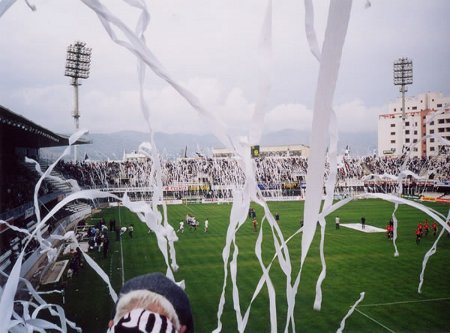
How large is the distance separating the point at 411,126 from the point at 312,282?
71710mm

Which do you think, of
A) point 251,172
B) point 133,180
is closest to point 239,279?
point 251,172

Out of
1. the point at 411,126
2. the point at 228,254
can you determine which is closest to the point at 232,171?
the point at 411,126

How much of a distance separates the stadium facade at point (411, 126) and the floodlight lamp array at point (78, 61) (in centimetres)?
5548

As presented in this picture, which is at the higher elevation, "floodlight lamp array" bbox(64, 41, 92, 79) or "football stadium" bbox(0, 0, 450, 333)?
"floodlight lamp array" bbox(64, 41, 92, 79)

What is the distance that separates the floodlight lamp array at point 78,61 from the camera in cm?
4903

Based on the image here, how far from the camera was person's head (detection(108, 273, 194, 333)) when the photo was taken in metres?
1.27

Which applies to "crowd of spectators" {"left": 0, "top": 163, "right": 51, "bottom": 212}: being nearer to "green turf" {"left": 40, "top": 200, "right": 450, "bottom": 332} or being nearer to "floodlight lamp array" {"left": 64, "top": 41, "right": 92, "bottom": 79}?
"green turf" {"left": 40, "top": 200, "right": 450, "bottom": 332}

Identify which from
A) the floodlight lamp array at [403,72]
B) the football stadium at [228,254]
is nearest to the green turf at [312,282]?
the football stadium at [228,254]

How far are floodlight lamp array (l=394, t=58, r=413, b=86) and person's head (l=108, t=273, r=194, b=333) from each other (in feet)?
231

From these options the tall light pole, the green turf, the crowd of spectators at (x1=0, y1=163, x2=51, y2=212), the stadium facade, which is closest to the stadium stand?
the crowd of spectators at (x1=0, y1=163, x2=51, y2=212)

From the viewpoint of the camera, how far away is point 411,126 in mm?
76188

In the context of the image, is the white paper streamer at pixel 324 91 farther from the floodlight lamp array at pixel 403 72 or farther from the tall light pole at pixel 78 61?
the floodlight lamp array at pixel 403 72

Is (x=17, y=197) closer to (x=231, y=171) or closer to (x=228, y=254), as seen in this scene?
(x=228, y=254)

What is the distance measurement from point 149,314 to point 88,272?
14.9 meters
